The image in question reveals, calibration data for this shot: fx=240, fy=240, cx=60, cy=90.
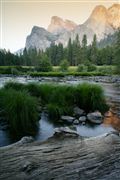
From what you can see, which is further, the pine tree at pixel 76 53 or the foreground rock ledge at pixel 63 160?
the pine tree at pixel 76 53

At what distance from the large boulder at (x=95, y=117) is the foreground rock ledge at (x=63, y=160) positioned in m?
4.34

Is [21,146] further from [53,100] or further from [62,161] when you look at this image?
[53,100]

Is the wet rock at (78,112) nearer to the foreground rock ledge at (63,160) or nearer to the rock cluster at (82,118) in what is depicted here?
the rock cluster at (82,118)

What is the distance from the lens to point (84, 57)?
233 feet

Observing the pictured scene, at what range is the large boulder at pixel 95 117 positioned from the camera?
26.3ft

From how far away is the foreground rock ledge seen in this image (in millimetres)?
2895

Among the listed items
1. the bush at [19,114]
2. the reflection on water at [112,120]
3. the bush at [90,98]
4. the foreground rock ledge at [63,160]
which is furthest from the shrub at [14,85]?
the foreground rock ledge at [63,160]

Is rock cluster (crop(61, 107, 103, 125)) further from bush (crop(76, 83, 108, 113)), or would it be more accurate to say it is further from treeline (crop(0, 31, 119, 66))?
treeline (crop(0, 31, 119, 66))

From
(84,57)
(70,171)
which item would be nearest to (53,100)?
(70,171)

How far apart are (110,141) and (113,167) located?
0.56 m

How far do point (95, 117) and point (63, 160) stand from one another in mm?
5317

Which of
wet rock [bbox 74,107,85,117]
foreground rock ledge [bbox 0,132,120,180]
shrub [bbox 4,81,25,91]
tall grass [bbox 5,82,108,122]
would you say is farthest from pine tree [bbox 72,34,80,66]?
foreground rock ledge [bbox 0,132,120,180]

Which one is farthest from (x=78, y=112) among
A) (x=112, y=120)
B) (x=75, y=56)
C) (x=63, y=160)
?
(x=75, y=56)

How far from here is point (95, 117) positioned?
8.32 m
